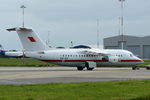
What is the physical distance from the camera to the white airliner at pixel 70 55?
55.4 m

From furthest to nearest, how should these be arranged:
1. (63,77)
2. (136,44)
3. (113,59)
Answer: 1. (136,44)
2. (113,59)
3. (63,77)

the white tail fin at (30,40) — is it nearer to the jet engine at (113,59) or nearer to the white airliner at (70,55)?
the white airliner at (70,55)

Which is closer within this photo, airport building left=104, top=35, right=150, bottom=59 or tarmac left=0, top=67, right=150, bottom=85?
tarmac left=0, top=67, right=150, bottom=85

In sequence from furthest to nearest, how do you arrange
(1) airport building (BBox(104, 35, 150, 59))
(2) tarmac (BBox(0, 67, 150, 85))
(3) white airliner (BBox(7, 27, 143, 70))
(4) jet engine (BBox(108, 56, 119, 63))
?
(1) airport building (BBox(104, 35, 150, 59)), (4) jet engine (BBox(108, 56, 119, 63)), (3) white airliner (BBox(7, 27, 143, 70)), (2) tarmac (BBox(0, 67, 150, 85))

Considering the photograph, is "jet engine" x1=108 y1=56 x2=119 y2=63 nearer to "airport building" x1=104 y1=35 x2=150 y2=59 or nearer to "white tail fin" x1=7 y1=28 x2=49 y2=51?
"white tail fin" x1=7 y1=28 x2=49 y2=51

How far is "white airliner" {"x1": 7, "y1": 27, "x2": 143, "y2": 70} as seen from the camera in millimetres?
55438

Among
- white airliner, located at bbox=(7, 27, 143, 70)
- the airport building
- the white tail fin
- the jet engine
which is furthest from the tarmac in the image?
the airport building

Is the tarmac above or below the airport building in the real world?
below

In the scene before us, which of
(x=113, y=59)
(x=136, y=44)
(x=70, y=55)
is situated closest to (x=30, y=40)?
(x=70, y=55)

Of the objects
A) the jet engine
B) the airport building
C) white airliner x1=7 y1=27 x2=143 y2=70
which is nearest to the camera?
white airliner x1=7 y1=27 x2=143 y2=70

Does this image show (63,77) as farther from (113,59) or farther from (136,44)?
(136,44)

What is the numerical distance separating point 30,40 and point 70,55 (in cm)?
585

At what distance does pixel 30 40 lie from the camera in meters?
55.7

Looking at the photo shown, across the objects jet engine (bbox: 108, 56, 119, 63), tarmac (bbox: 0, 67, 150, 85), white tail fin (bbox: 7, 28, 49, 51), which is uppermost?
white tail fin (bbox: 7, 28, 49, 51)
